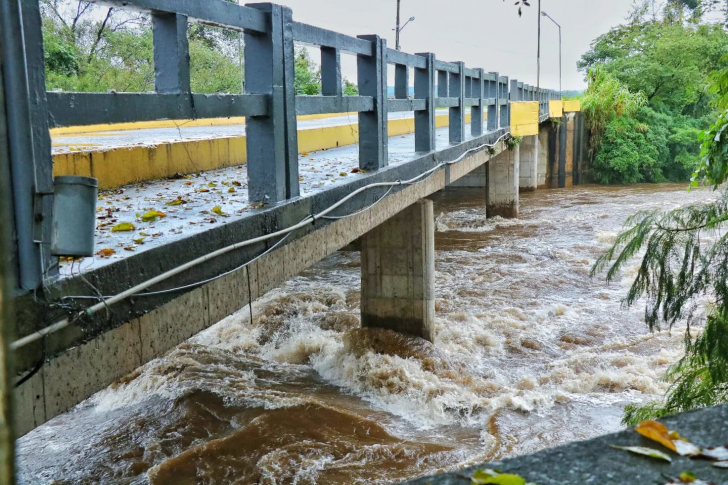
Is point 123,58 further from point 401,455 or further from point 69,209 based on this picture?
point 69,209

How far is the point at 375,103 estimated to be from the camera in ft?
23.2

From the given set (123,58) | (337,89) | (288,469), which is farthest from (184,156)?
(123,58)

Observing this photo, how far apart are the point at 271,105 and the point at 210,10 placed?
86 centimetres

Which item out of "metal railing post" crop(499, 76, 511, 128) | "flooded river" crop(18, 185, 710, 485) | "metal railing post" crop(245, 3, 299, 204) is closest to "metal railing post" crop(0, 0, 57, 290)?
"metal railing post" crop(245, 3, 299, 204)

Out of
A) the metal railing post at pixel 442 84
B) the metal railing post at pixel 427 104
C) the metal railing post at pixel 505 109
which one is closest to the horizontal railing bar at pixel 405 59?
the metal railing post at pixel 427 104

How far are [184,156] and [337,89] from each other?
2311 mm

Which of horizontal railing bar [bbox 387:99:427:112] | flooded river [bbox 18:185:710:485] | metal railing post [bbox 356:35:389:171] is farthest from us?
horizontal railing bar [bbox 387:99:427:112]

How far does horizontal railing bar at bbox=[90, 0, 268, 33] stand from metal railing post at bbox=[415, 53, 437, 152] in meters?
4.46

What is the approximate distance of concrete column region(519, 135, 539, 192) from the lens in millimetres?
29281

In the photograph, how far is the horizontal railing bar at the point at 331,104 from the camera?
212 inches

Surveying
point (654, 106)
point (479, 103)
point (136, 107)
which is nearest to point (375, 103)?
point (136, 107)

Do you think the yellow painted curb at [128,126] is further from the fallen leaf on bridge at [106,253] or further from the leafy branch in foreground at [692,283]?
the fallen leaf on bridge at [106,253]

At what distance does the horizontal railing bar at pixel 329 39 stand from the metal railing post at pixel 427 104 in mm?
2069

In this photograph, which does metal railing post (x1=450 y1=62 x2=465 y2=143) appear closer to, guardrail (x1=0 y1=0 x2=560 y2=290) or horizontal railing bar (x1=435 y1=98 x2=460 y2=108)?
horizontal railing bar (x1=435 y1=98 x2=460 y2=108)
